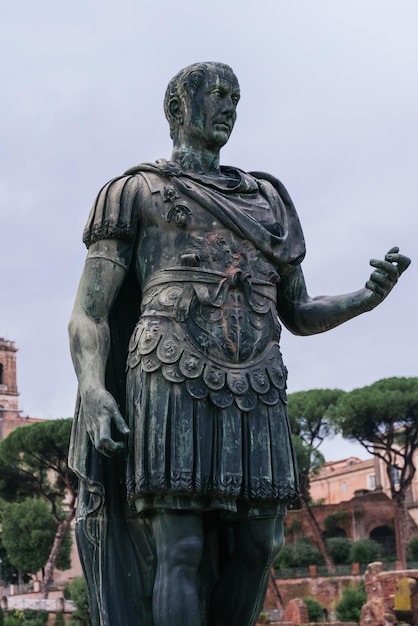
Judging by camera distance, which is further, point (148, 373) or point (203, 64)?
point (203, 64)

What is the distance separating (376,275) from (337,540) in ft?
149

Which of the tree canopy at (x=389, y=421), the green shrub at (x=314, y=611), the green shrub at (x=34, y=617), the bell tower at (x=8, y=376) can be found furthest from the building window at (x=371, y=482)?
the bell tower at (x=8, y=376)

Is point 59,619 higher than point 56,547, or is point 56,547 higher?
point 56,547

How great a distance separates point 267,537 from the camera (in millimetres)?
4078

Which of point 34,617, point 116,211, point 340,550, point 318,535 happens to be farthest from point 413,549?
point 116,211

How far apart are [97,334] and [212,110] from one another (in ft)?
3.53

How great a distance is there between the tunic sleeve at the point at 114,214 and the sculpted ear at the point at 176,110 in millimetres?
346

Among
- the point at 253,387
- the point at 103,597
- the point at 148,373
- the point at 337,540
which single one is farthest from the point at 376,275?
the point at 337,540

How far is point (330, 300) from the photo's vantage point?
4.54 meters

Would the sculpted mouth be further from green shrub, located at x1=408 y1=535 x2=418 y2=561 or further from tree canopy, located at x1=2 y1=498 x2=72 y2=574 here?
tree canopy, located at x1=2 y1=498 x2=72 y2=574

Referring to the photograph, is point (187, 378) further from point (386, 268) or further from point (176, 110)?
point (176, 110)

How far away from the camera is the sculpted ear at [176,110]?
447cm

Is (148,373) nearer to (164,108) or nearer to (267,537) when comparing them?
(267,537)

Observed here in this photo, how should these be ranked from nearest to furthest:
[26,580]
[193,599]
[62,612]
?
[193,599]
[62,612]
[26,580]
